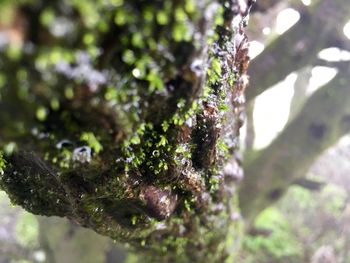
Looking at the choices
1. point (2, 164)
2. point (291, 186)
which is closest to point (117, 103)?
point (2, 164)

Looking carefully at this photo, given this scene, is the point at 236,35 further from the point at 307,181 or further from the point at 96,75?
the point at 307,181

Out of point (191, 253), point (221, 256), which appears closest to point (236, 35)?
point (191, 253)

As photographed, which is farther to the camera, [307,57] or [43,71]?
[307,57]

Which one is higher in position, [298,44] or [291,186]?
[298,44]

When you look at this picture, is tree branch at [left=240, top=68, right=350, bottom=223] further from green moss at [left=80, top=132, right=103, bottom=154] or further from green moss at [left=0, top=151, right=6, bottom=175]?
green moss at [left=80, top=132, right=103, bottom=154]

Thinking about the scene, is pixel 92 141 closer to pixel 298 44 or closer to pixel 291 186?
pixel 298 44

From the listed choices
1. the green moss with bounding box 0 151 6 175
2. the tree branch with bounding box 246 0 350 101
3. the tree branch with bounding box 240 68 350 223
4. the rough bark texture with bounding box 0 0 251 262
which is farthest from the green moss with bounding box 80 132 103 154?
the tree branch with bounding box 240 68 350 223
